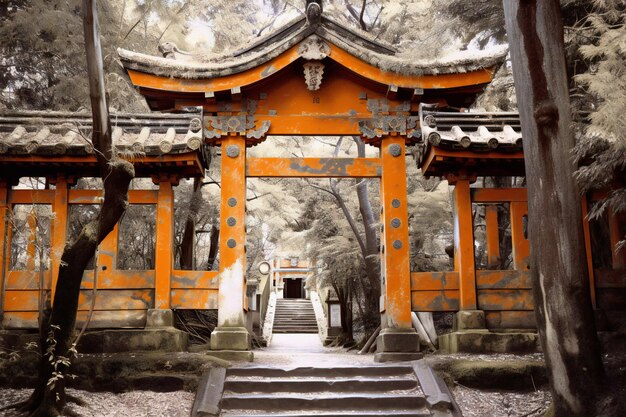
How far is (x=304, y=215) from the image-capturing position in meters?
21.3

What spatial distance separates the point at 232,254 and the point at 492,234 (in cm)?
444

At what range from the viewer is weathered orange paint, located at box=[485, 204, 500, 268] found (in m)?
10.7

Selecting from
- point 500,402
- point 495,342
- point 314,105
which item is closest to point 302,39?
point 314,105

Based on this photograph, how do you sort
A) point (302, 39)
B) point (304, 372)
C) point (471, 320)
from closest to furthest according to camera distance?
1. point (304, 372)
2. point (471, 320)
3. point (302, 39)

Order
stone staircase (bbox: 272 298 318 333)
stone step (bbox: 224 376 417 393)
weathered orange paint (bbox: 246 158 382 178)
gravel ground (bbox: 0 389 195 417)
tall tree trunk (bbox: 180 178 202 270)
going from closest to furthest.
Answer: gravel ground (bbox: 0 389 195 417) → stone step (bbox: 224 376 417 393) → weathered orange paint (bbox: 246 158 382 178) → tall tree trunk (bbox: 180 178 202 270) → stone staircase (bbox: 272 298 318 333)

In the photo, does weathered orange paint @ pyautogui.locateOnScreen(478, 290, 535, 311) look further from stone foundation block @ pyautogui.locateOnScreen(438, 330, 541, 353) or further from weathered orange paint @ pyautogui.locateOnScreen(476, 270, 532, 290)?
stone foundation block @ pyautogui.locateOnScreen(438, 330, 541, 353)

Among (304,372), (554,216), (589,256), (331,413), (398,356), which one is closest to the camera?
(554,216)

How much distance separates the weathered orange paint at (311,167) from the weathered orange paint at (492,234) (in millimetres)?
2031

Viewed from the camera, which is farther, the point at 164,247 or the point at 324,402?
the point at 164,247

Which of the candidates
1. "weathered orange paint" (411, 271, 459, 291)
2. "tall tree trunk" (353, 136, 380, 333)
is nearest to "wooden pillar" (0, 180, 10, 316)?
"weathered orange paint" (411, 271, 459, 291)

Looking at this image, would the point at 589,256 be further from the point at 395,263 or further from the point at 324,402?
the point at 324,402

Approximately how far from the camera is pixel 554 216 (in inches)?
258

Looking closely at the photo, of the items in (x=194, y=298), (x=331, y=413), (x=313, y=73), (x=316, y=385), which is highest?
(x=313, y=73)

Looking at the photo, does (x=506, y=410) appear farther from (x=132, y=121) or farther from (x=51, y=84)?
(x=51, y=84)
